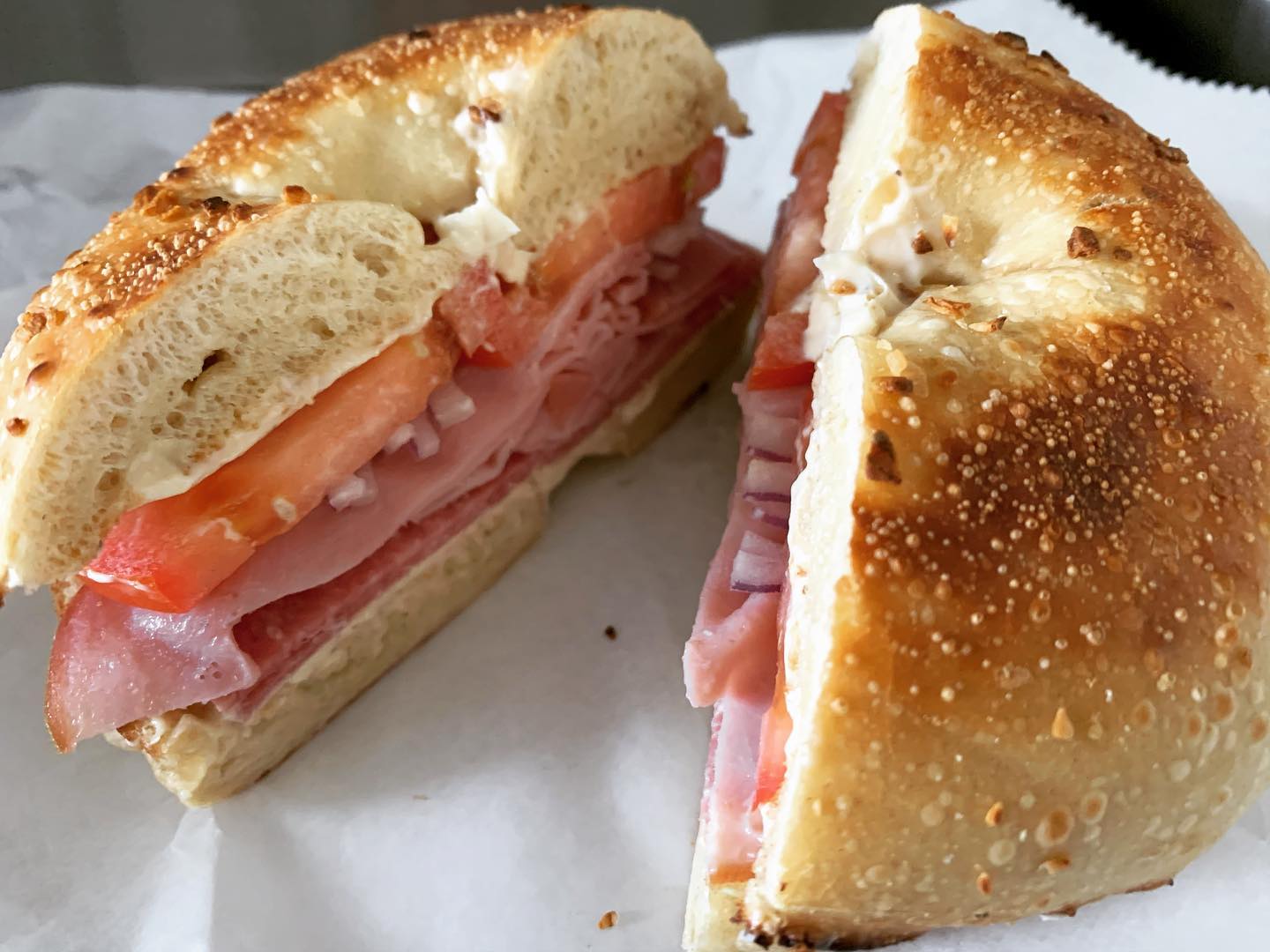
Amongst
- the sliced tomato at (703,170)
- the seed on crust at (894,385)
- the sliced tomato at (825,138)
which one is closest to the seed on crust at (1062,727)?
the seed on crust at (894,385)

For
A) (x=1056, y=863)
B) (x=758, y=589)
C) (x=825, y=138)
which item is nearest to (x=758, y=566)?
(x=758, y=589)

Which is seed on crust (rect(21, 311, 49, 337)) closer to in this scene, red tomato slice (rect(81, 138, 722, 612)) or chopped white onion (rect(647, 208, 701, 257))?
red tomato slice (rect(81, 138, 722, 612))

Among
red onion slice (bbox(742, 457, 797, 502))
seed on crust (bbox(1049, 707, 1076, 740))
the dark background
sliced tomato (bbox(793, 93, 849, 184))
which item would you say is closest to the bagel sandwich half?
sliced tomato (bbox(793, 93, 849, 184))

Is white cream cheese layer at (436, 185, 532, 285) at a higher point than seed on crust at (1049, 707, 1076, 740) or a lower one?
higher

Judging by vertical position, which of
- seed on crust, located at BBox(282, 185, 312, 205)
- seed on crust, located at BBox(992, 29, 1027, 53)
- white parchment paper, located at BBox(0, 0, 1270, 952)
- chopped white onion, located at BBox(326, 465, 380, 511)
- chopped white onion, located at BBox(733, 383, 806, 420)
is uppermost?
seed on crust, located at BBox(992, 29, 1027, 53)

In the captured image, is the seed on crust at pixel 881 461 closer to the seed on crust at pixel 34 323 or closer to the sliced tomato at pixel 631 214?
the sliced tomato at pixel 631 214

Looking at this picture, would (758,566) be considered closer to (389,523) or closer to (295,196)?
(389,523)
